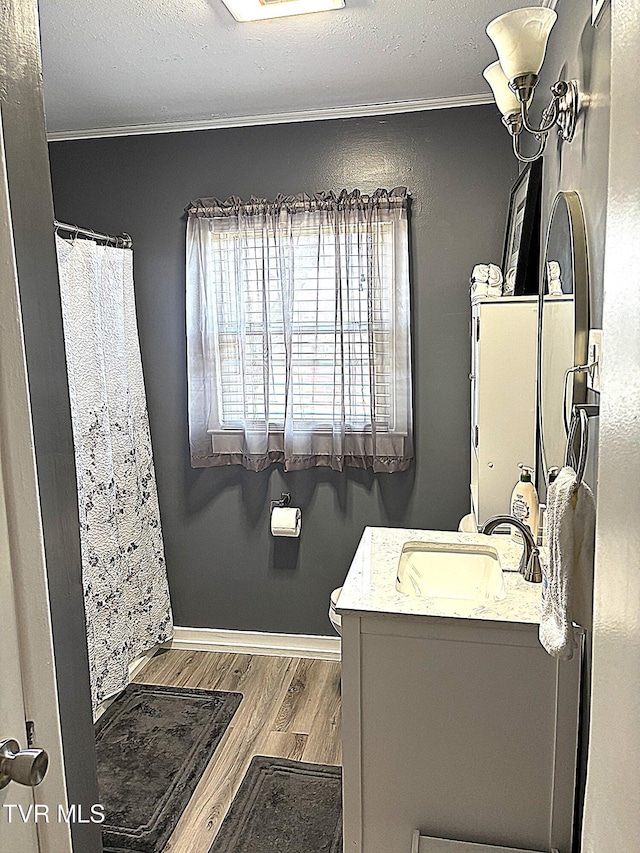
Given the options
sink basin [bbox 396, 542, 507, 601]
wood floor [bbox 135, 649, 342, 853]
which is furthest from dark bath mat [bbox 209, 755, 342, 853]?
sink basin [bbox 396, 542, 507, 601]

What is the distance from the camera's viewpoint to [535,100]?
2.25 metres

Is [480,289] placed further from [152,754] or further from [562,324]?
[152,754]

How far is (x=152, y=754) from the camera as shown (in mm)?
2533

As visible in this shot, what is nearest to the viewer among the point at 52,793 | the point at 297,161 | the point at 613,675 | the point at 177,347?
the point at 613,675

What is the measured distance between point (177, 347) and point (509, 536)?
1839mm

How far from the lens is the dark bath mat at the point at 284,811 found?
6.81ft

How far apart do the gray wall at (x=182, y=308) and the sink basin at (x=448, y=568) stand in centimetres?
102

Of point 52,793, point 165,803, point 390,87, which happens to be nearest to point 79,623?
point 52,793

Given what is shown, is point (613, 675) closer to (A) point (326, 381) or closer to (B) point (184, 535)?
(A) point (326, 381)

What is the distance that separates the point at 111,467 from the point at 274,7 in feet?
5.99

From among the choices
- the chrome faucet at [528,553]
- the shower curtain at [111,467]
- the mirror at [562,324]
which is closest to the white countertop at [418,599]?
the chrome faucet at [528,553]

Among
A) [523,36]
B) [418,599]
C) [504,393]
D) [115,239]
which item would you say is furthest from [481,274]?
[115,239]

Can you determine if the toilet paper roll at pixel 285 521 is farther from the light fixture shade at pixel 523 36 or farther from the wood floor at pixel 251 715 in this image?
the light fixture shade at pixel 523 36

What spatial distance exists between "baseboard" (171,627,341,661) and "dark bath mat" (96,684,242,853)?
1.29ft
